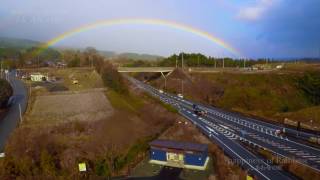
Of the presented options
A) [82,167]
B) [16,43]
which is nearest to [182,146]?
[82,167]

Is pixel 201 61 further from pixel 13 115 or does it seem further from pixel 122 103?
pixel 13 115

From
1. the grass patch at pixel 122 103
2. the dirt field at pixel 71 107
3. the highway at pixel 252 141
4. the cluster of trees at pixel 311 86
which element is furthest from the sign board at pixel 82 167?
the cluster of trees at pixel 311 86

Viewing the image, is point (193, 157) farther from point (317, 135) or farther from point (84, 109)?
point (84, 109)

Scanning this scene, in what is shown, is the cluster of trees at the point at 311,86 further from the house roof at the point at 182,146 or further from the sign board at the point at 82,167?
the sign board at the point at 82,167

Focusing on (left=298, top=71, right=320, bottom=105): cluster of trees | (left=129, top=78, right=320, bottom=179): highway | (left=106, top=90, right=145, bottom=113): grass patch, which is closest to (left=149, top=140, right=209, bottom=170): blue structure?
(left=129, top=78, right=320, bottom=179): highway

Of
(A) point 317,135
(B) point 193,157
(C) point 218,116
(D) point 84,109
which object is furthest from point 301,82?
(B) point 193,157

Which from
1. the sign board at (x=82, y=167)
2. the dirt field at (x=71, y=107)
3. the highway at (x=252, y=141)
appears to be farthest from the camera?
the dirt field at (x=71, y=107)

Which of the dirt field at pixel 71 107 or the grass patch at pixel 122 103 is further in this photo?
the grass patch at pixel 122 103
